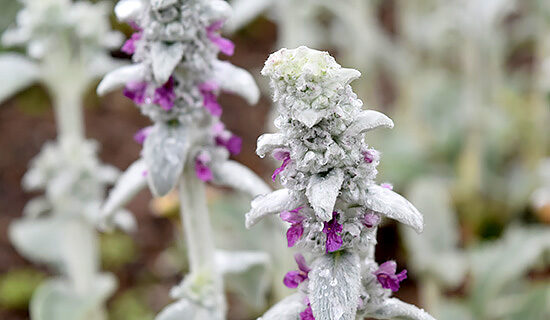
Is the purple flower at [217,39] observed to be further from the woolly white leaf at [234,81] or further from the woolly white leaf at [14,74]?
the woolly white leaf at [14,74]

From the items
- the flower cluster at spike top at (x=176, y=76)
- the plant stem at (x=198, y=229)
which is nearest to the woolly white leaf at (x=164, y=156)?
the flower cluster at spike top at (x=176, y=76)

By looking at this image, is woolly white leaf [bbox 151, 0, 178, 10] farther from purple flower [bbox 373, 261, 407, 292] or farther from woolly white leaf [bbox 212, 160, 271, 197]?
purple flower [bbox 373, 261, 407, 292]

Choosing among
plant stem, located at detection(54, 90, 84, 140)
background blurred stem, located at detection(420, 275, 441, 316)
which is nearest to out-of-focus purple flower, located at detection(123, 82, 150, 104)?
plant stem, located at detection(54, 90, 84, 140)

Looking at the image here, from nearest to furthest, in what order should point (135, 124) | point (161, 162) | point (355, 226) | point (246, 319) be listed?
1. point (355, 226)
2. point (161, 162)
3. point (246, 319)
4. point (135, 124)

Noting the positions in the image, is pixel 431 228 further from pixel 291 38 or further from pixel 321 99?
pixel 321 99

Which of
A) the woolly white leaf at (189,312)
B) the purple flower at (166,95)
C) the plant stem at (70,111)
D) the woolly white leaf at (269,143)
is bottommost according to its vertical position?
the woolly white leaf at (189,312)

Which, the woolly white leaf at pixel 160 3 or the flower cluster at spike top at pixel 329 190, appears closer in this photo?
the flower cluster at spike top at pixel 329 190

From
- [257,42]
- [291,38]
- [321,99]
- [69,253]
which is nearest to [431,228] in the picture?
[291,38]
